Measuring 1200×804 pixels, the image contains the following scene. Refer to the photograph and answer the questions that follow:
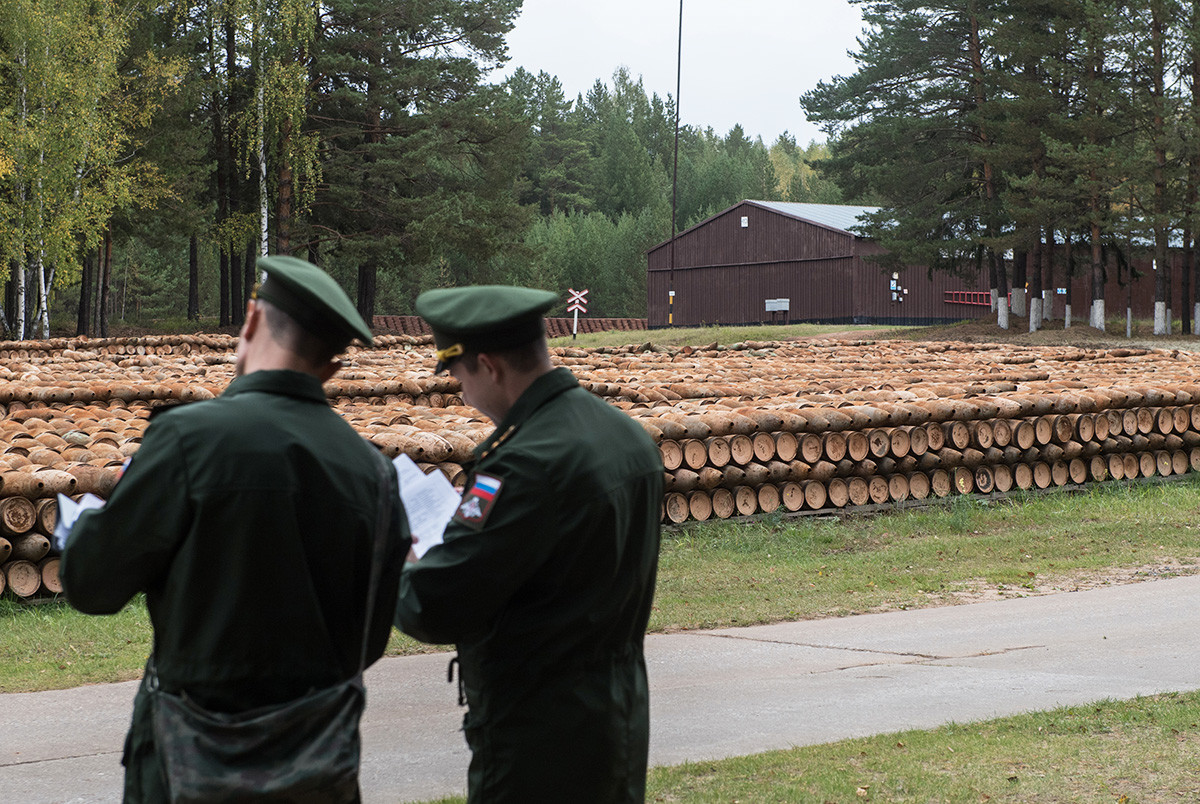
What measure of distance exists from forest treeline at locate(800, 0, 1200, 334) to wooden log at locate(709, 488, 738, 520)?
28.6 metres

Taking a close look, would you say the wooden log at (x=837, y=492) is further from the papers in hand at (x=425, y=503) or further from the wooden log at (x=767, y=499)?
the papers in hand at (x=425, y=503)

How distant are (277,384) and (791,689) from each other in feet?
15.4

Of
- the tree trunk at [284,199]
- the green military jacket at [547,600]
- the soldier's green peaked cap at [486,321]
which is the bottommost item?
the green military jacket at [547,600]

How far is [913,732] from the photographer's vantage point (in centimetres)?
583

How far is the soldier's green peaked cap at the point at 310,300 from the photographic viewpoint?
2.74m

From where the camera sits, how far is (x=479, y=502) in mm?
2814

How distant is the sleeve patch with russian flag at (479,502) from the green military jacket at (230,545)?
24 cm

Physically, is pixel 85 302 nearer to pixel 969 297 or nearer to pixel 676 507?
pixel 969 297

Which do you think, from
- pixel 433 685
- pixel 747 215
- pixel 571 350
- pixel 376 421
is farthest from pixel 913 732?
pixel 747 215

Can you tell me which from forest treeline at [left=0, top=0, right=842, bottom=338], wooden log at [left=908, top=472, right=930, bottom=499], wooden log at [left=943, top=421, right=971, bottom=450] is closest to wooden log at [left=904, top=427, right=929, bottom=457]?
wooden log at [left=908, top=472, right=930, bottom=499]

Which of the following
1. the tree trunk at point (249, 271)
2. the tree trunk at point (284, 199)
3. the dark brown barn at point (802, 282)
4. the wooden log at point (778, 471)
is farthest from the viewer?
the tree trunk at point (249, 271)

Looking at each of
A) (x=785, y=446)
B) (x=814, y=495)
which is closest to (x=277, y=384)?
(x=785, y=446)

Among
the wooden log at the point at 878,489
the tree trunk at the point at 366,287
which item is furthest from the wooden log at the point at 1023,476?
the tree trunk at the point at 366,287

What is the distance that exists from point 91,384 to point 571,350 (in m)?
12.5
